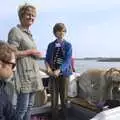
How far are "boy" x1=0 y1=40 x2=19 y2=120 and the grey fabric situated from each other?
4.77ft

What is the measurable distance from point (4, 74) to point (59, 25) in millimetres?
2703

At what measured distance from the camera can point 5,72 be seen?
203 centimetres

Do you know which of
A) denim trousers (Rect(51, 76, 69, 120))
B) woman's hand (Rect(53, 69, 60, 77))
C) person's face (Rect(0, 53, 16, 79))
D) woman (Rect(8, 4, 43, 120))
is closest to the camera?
person's face (Rect(0, 53, 16, 79))

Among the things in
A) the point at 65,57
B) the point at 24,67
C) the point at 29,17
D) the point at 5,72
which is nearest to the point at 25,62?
the point at 24,67

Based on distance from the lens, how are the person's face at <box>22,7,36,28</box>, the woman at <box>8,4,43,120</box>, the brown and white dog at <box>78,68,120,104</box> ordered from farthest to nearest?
the brown and white dog at <box>78,68,120,104</box> → the person's face at <box>22,7,36,28</box> → the woman at <box>8,4,43,120</box>

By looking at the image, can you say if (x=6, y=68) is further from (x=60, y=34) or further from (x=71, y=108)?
(x=71, y=108)

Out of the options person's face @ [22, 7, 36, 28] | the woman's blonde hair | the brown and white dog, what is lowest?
the brown and white dog

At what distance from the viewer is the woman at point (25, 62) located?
3.66 meters

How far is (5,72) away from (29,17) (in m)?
1.80

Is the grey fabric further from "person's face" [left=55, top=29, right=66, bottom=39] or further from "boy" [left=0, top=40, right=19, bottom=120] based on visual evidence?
"boy" [left=0, top=40, right=19, bottom=120]

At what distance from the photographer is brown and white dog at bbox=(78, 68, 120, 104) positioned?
495 cm

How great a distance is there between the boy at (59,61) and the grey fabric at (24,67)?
965 mm

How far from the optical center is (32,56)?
3.71 m

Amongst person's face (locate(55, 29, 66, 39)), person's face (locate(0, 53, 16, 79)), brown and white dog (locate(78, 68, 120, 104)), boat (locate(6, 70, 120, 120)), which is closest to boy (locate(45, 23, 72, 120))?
person's face (locate(55, 29, 66, 39))
